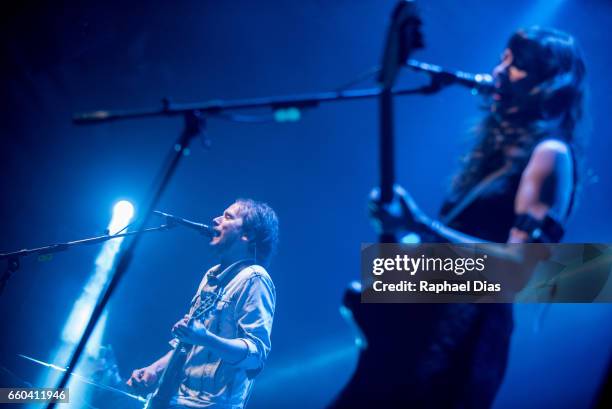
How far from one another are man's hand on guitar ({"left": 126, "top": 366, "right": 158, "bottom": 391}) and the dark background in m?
1.76

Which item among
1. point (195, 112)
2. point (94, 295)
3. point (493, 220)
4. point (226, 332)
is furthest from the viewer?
point (94, 295)

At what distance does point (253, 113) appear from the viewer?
15.2ft

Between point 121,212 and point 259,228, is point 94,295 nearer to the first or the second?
point 121,212

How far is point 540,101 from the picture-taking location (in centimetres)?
182

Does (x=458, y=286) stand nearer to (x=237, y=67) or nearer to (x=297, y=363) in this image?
(x=297, y=363)

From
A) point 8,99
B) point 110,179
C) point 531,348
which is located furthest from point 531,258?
point 8,99

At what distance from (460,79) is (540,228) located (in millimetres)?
649

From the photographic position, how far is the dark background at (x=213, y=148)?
4258 mm

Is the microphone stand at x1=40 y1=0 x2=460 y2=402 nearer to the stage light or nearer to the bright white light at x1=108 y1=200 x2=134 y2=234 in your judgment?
the stage light

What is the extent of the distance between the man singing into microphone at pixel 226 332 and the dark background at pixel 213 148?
4.75 ft

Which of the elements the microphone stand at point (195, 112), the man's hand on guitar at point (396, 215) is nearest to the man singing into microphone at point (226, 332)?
the microphone stand at point (195, 112)

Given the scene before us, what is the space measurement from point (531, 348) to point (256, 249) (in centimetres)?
239

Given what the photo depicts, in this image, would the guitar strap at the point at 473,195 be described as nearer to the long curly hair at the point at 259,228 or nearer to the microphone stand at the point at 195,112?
the microphone stand at the point at 195,112

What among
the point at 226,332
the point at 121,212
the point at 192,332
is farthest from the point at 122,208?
the point at 192,332
